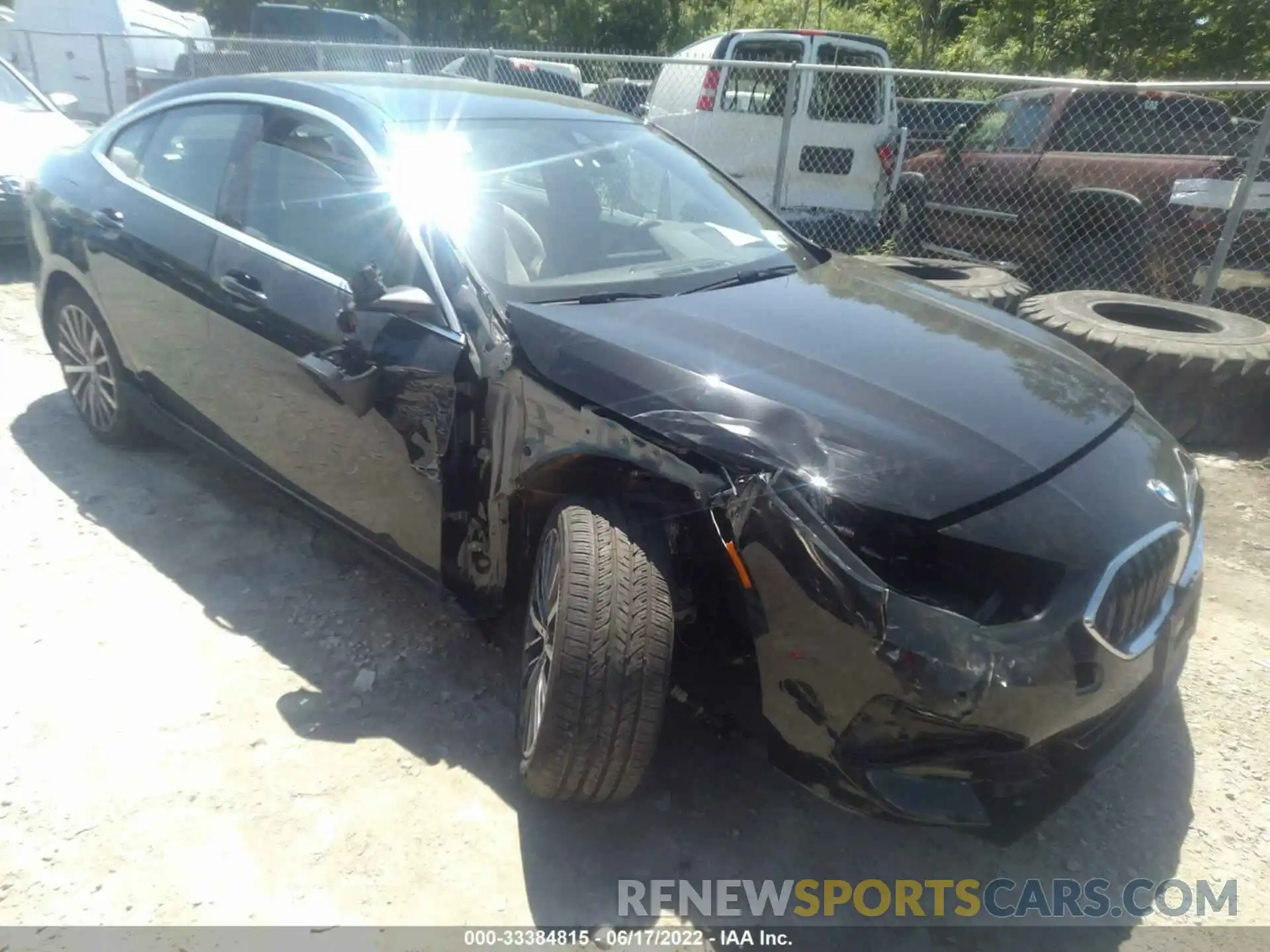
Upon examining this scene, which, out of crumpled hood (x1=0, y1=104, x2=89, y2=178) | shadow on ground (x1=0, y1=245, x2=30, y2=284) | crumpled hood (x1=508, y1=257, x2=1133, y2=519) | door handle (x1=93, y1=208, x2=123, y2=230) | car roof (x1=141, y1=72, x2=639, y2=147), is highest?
car roof (x1=141, y1=72, x2=639, y2=147)

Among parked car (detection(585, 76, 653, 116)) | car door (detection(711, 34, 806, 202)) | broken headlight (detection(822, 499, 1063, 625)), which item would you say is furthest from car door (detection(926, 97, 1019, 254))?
broken headlight (detection(822, 499, 1063, 625))

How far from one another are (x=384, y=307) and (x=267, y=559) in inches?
58.1

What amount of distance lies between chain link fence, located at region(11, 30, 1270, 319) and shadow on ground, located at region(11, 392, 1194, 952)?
4.76m

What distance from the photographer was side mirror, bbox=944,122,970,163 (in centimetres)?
859

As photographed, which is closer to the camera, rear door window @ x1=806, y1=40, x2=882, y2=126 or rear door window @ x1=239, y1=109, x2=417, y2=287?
rear door window @ x1=239, y1=109, x2=417, y2=287

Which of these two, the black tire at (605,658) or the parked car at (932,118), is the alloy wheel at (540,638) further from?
the parked car at (932,118)

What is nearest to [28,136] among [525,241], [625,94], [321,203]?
[625,94]

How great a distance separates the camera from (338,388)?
269cm

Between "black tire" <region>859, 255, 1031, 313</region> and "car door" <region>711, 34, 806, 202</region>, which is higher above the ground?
"car door" <region>711, 34, 806, 202</region>

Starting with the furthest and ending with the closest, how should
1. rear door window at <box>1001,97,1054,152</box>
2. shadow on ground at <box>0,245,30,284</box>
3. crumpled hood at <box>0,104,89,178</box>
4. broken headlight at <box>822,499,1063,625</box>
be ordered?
1. rear door window at <box>1001,97,1054,152</box>
2. shadow on ground at <box>0,245,30,284</box>
3. crumpled hood at <box>0,104,89,178</box>
4. broken headlight at <box>822,499,1063,625</box>

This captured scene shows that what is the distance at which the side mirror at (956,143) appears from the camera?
8594 mm

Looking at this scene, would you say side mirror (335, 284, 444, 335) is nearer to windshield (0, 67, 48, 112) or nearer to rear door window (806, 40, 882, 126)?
rear door window (806, 40, 882, 126)

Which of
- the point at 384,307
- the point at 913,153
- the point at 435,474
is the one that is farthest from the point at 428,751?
the point at 913,153

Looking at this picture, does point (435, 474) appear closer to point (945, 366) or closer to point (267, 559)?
point (267, 559)
